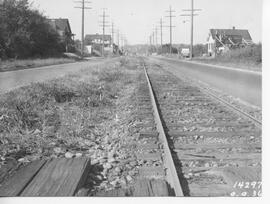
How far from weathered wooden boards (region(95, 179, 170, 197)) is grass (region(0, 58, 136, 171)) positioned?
178 cm

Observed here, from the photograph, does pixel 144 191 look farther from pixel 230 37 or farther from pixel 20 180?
pixel 230 37

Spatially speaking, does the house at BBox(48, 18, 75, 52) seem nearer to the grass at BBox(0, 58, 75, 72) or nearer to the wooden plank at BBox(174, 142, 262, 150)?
the wooden plank at BBox(174, 142, 262, 150)

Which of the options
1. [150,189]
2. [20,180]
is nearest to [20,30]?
[20,180]

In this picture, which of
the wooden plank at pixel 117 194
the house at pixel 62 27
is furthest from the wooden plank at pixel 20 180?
the house at pixel 62 27

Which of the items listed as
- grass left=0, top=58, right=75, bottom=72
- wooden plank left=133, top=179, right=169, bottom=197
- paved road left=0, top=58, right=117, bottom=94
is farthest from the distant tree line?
wooden plank left=133, top=179, right=169, bottom=197

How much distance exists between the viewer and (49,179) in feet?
10.7

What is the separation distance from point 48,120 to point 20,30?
55.4 ft

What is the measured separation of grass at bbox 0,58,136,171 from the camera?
485 centimetres

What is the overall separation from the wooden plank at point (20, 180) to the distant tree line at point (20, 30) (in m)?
16.8

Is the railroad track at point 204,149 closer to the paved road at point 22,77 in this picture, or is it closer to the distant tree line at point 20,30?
the paved road at point 22,77

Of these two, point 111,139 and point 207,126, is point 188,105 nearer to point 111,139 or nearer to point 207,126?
point 207,126

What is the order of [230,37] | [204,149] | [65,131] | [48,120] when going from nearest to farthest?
[204,149]
[65,131]
[48,120]
[230,37]

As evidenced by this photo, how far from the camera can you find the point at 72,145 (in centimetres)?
517

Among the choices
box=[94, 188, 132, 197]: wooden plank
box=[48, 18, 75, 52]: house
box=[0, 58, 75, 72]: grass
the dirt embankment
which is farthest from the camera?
box=[0, 58, 75, 72]: grass
